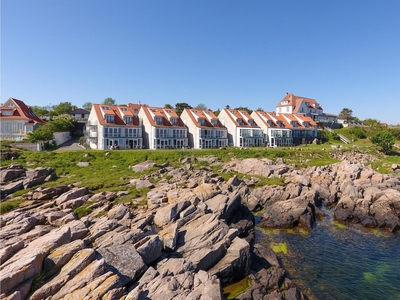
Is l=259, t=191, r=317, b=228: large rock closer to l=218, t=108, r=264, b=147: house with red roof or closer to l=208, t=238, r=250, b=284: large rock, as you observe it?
l=208, t=238, r=250, b=284: large rock

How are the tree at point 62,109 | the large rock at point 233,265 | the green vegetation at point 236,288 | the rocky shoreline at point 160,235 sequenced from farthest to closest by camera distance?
1. the tree at point 62,109
2. the large rock at point 233,265
3. the green vegetation at point 236,288
4. the rocky shoreline at point 160,235

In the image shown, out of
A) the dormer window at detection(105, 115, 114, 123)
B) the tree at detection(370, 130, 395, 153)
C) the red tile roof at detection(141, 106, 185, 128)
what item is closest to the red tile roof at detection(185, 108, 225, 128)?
the red tile roof at detection(141, 106, 185, 128)

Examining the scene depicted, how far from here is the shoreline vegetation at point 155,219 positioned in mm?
13227

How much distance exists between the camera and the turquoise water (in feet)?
57.9

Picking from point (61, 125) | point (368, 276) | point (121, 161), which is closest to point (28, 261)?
point (368, 276)


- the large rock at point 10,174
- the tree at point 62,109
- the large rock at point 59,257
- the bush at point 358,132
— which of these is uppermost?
the tree at point 62,109

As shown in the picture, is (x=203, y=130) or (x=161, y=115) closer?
(x=161, y=115)

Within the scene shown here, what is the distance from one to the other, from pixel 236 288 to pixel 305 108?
101235 millimetres

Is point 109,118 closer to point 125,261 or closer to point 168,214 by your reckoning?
point 168,214

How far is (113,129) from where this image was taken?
2586 inches

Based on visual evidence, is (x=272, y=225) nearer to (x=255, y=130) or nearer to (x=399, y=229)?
(x=399, y=229)

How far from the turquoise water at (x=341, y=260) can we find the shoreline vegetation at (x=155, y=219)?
150cm

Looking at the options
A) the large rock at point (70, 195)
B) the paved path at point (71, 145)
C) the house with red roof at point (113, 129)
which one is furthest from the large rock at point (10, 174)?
the house with red roof at point (113, 129)

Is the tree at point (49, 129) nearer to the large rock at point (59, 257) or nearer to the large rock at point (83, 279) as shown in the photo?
the large rock at point (59, 257)
